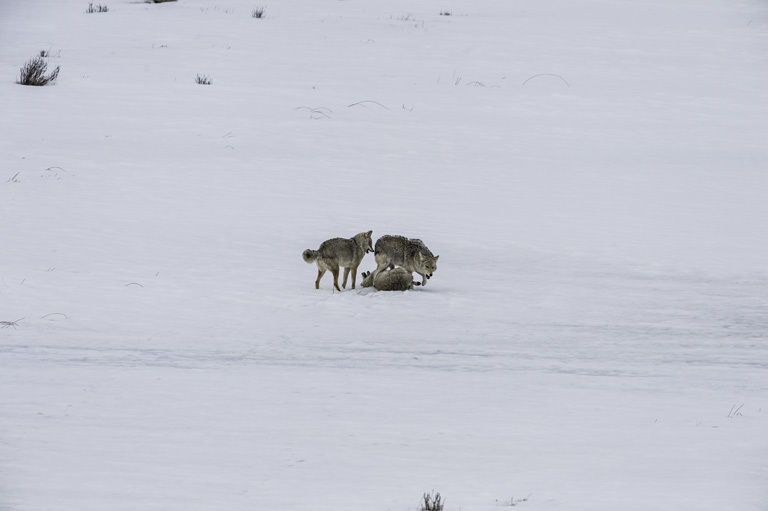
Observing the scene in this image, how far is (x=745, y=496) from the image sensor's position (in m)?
5.18

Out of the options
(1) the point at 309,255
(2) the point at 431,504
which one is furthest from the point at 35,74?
(2) the point at 431,504

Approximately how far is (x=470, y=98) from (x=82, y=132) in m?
8.57

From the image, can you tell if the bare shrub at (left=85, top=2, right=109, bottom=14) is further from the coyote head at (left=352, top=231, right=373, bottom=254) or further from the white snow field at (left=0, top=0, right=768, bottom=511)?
the coyote head at (left=352, top=231, right=373, bottom=254)

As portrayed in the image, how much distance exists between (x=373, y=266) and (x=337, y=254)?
1.74m

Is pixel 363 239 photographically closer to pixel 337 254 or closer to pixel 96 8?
pixel 337 254

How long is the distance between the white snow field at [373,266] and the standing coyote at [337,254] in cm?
33

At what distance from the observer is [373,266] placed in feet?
40.2

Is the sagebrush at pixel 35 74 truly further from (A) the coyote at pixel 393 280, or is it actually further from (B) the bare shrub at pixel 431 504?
(B) the bare shrub at pixel 431 504

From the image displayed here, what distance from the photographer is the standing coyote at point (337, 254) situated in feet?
34.5

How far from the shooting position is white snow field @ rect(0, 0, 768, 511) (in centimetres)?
565

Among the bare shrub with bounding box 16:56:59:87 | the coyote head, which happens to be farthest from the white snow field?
the coyote head

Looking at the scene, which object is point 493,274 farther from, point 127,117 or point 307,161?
point 127,117

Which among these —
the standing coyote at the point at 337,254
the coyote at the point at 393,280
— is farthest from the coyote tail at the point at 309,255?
the coyote at the point at 393,280

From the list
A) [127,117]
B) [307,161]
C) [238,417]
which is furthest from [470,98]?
[238,417]
